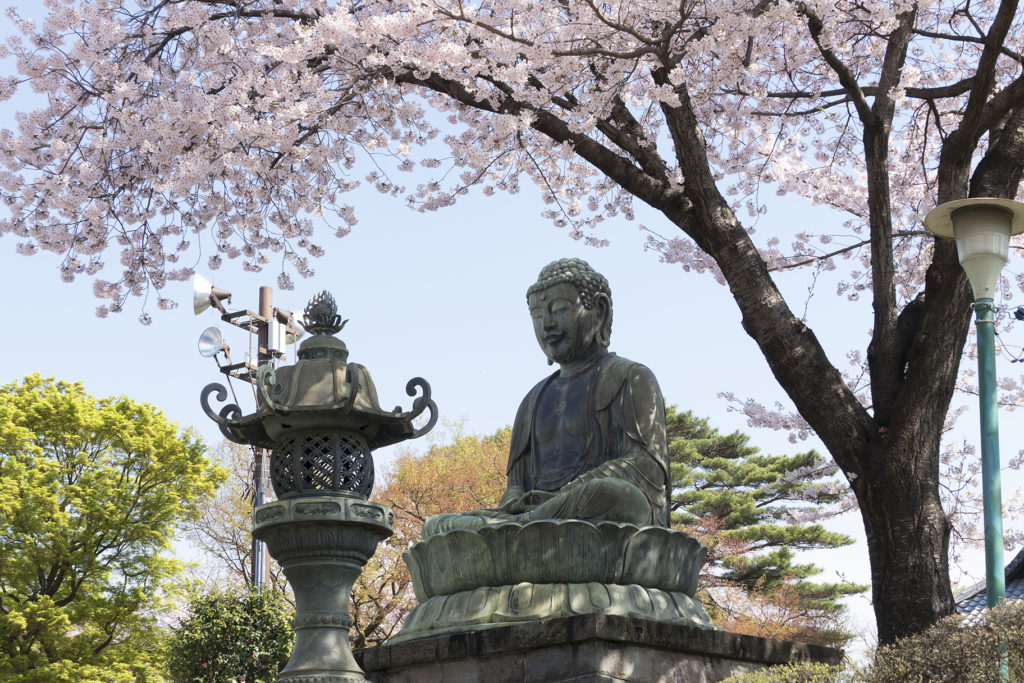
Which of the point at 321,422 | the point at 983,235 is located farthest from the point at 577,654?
the point at 983,235

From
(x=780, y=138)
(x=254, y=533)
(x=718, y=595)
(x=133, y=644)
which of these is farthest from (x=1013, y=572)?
(x=254, y=533)

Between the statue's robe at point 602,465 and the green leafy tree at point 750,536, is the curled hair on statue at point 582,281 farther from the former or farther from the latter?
the green leafy tree at point 750,536

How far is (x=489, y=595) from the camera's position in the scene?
6805 millimetres

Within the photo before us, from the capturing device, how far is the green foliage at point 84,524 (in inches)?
727

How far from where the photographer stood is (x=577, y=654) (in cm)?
620

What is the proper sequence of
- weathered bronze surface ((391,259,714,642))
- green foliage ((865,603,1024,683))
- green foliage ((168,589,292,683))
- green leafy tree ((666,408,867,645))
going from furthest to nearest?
green leafy tree ((666,408,867,645)), green foliage ((168,589,292,683)), weathered bronze surface ((391,259,714,642)), green foliage ((865,603,1024,683))

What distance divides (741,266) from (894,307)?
3.73 ft

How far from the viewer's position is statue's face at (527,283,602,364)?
812 cm

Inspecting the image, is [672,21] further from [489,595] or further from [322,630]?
[322,630]

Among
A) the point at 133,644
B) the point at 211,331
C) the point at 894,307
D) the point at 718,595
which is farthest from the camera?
the point at 718,595

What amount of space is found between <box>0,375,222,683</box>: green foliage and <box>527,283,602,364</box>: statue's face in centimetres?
1242

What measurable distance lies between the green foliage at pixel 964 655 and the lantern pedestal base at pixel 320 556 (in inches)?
95.9

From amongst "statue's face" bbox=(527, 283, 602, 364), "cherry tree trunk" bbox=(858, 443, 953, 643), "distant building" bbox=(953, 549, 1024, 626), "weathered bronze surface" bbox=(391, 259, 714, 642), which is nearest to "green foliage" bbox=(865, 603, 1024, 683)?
"weathered bronze surface" bbox=(391, 259, 714, 642)

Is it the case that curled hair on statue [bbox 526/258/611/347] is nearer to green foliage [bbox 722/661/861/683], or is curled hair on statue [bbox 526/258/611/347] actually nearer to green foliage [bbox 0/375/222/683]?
green foliage [bbox 722/661/861/683]
